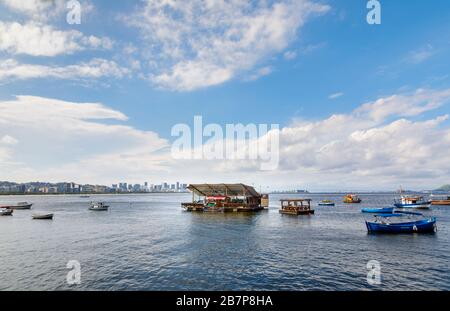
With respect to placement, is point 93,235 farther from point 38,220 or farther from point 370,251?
point 370,251

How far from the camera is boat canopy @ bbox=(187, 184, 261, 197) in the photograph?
282 ft

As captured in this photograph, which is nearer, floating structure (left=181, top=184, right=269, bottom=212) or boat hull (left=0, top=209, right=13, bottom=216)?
floating structure (left=181, top=184, right=269, bottom=212)

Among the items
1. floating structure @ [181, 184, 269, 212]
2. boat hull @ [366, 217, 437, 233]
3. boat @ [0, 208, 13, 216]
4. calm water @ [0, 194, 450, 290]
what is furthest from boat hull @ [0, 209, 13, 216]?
boat hull @ [366, 217, 437, 233]

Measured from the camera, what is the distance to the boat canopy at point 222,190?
85875 mm

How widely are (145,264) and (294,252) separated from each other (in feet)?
60.8

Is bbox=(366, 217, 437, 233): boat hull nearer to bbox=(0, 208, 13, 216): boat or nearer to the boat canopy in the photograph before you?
the boat canopy

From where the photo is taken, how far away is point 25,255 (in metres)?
33.7

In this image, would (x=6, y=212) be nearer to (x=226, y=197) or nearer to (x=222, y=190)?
(x=222, y=190)

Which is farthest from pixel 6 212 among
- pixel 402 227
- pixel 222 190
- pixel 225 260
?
pixel 402 227

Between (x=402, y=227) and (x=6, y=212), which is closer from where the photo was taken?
(x=402, y=227)

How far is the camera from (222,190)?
88.8m

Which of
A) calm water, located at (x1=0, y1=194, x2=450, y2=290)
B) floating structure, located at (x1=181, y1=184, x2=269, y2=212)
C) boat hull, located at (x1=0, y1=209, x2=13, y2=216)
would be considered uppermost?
floating structure, located at (x1=181, y1=184, x2=269, y2=212)

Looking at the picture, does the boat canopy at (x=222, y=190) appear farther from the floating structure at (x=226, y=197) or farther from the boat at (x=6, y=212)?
the boat at (x=6, y=212)
